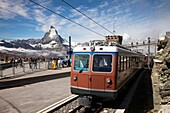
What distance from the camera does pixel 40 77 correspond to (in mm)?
16031

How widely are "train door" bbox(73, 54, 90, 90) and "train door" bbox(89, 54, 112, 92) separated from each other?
0.27 m

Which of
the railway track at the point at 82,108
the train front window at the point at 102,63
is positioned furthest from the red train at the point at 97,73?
the railway track at the point at 82,108

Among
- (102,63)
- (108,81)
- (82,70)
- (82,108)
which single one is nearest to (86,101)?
(82,108)

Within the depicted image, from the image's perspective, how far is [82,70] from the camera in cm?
845

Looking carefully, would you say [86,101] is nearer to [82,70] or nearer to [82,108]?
[82,108]

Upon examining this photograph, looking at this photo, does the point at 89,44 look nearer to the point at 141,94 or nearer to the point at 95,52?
the point at 95,52

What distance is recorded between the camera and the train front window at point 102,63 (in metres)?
8.03

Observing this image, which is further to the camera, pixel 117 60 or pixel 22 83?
pixel 22 83

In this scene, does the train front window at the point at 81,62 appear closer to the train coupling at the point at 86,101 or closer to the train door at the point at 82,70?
the train door at the point at 82,70

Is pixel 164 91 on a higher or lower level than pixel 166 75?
lower

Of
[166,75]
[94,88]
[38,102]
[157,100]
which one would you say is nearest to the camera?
[94,88]

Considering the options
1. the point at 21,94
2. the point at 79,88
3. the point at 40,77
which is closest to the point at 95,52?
the point at 79,88

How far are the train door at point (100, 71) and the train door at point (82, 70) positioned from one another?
0.27 meters

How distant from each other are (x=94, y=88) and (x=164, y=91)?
4.02 metres
